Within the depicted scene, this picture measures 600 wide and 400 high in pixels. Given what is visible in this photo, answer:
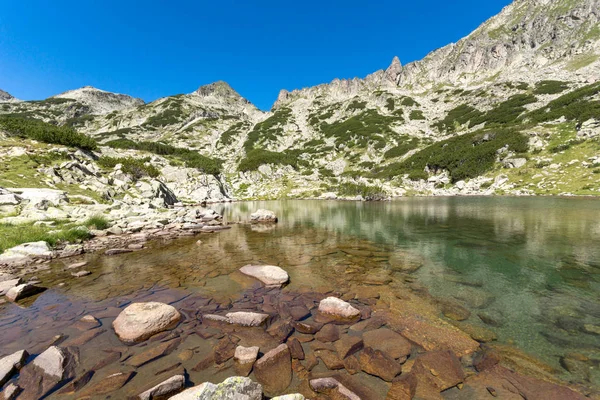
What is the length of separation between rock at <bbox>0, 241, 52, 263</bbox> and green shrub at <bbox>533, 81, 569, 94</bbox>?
649 feet

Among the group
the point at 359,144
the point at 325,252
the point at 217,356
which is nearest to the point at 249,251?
the point at 325,252

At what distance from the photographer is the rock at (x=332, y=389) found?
522 cm

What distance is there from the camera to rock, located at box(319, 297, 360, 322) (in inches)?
340

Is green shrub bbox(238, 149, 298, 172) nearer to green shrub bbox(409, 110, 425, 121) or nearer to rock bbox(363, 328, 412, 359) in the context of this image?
green shrub bbox(409, 110, 425, 121)

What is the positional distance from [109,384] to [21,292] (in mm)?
8976

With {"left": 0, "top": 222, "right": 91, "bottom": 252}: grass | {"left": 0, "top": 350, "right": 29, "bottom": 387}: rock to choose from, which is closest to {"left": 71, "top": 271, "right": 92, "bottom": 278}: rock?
{"left": 0, "top": 222, "right": 91, "bottom": 252}: grass

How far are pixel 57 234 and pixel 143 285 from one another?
12.9m

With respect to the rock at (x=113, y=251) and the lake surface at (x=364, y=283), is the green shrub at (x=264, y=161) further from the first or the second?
the rock at (x=113, y=251)

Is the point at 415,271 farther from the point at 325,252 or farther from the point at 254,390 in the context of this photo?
the point at 254,390

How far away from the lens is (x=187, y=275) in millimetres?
13734

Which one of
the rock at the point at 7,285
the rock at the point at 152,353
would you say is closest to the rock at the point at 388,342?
the rock at the point at 152,353

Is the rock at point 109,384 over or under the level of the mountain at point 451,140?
under

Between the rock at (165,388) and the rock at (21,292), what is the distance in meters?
10.1

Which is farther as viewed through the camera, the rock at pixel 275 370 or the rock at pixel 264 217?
the rock at pixel 264 217
